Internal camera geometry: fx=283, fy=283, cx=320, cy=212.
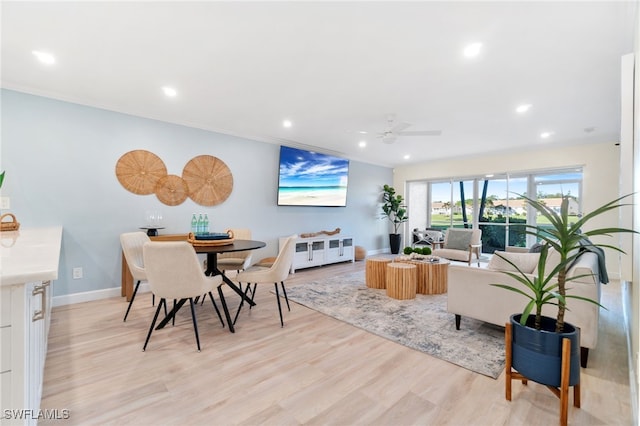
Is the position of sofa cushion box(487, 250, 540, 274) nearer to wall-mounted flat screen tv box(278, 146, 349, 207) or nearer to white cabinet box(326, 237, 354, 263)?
white cabinet box(326, 237, 354, 263)

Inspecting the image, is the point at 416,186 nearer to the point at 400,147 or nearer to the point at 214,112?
the point at 400,147

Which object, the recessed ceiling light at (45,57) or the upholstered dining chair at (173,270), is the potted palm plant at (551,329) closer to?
the upholstered dining chair at (173,270)

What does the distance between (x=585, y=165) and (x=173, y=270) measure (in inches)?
269

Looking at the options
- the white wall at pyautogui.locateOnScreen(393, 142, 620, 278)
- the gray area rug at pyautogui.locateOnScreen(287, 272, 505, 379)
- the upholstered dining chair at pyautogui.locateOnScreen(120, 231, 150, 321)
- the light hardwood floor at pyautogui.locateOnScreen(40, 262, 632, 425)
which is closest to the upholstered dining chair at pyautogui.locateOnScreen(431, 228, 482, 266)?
the white wall at pyautogui.locateOnScreen(393, 142, 620, 278)

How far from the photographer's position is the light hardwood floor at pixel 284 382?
158 cm

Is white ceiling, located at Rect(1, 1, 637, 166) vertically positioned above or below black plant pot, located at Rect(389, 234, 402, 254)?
above

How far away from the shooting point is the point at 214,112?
3.88m

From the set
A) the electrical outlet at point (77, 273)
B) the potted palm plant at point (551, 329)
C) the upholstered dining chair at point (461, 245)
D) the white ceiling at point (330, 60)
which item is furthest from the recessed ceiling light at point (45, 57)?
the upholstered dining chair at point (461, 245)

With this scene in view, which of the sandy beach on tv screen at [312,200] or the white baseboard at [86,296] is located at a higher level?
the sandy beach on tv screen at [312,200]

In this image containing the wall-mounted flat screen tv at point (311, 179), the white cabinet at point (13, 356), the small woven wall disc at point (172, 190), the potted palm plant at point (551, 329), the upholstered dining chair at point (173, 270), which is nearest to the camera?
the white cabinet at point (13, 356)

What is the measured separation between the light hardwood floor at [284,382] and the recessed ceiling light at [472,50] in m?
2.47

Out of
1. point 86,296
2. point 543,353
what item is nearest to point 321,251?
point 86,296

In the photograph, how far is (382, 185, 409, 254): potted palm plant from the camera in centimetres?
752

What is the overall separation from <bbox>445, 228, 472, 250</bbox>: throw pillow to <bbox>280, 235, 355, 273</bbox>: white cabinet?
80.4 inches
